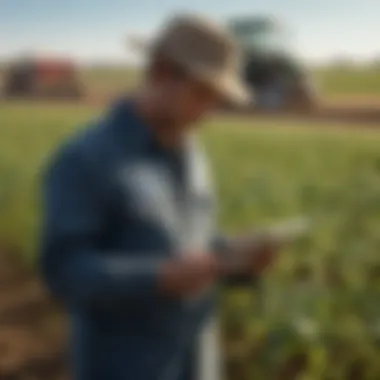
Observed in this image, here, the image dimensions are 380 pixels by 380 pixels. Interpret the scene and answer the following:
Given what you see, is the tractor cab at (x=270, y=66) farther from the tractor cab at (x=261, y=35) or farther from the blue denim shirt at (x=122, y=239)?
the blue denim shirt at (x=122, y=239)

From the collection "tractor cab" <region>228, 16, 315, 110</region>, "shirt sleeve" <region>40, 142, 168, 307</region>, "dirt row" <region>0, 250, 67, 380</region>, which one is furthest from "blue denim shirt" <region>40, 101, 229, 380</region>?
"dirt row" <region>0, 250, 67, 380</region>

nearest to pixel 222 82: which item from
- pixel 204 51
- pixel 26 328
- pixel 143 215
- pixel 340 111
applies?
pixel 204 51

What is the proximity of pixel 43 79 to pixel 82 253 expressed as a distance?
385 mm

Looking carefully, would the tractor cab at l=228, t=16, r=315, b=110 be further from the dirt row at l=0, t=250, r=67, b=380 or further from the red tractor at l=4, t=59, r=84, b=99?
the dirt row at l=0, t=250, r=67, b=380

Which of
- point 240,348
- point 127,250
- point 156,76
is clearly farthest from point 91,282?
point 240,348

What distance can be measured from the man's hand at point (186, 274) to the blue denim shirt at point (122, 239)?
0.04 feet

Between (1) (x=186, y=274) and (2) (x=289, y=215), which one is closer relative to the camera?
(1) (x=186, y=274)

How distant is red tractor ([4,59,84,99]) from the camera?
130 centimetres

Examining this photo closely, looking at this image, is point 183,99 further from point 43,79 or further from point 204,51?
point 43,79

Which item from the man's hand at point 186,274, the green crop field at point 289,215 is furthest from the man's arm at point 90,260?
the green crop field at point 289,215

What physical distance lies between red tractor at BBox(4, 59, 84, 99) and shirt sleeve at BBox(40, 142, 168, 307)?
0.31 metres

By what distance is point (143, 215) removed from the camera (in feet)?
3.34

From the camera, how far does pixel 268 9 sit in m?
1.27

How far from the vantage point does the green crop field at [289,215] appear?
4.33 feet
